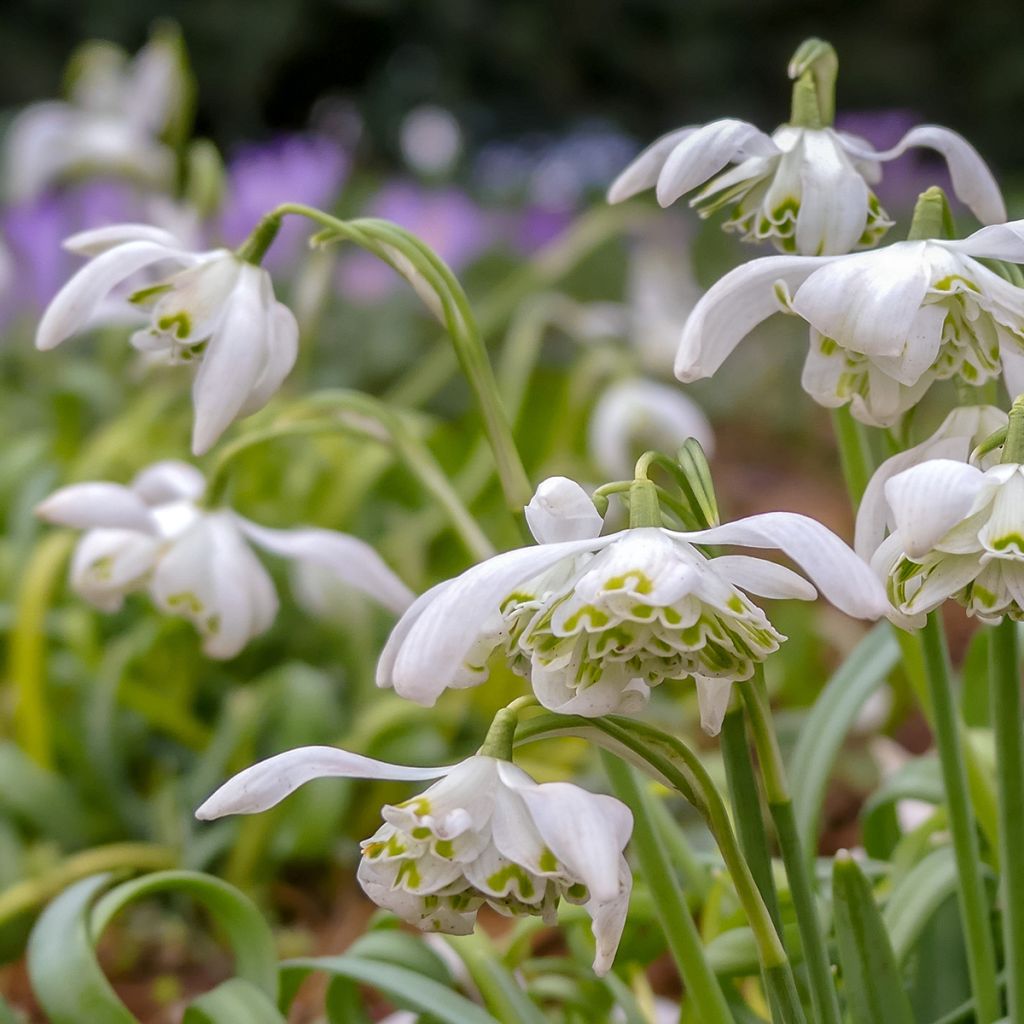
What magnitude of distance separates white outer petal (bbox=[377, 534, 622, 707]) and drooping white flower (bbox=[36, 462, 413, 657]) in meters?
0.48

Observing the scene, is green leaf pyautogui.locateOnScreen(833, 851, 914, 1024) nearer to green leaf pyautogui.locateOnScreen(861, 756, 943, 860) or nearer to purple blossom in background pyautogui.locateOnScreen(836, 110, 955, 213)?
green leaf pyautogui.locateOnScreen(861, 756, 943, 860)

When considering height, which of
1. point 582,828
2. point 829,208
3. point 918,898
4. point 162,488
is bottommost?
point 918,898

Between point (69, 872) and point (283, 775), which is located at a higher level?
point (283, 775)

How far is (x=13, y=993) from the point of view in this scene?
160 cm

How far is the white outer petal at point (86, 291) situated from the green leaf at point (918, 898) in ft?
2.25

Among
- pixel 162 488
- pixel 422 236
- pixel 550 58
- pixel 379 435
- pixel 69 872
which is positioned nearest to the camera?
pixel 379 435

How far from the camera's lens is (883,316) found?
66 cm

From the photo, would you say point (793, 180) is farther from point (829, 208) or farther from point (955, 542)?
point (955, 542)

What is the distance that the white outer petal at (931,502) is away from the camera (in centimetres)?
62

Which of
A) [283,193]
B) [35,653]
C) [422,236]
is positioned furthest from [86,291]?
[422,236]

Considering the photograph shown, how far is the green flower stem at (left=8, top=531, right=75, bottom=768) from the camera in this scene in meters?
1.71

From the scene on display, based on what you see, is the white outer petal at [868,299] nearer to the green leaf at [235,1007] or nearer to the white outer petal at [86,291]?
the white outer petal at [86,291]

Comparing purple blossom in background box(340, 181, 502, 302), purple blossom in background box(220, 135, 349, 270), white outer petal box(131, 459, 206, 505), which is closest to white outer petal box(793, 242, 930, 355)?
white outer petal box(131, 459, 206, 505)

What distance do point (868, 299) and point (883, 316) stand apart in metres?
0.01
